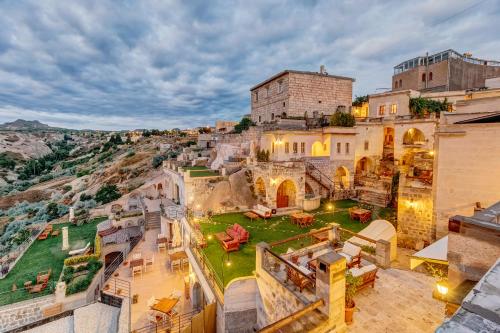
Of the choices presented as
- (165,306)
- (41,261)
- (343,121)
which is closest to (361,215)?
(343,121)

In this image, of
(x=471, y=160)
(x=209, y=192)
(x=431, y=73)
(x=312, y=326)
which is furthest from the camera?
(x=431, y=73)

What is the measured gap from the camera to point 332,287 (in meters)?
5.54

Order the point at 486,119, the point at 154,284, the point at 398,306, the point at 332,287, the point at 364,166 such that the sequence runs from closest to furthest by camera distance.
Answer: the point at 332,287 → the point at 398,306 → the point at 486,119 → the point at 154,284 → the point at 364,166

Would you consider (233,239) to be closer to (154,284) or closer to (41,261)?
(154,284)

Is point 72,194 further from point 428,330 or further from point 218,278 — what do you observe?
point 428,330

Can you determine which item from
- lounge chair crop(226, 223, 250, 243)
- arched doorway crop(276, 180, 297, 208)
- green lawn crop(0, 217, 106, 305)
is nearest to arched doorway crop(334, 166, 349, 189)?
arched doorway crop(276, 180, 297, 208)

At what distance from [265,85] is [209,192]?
21561mm

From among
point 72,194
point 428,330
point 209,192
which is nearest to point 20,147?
point 72,194

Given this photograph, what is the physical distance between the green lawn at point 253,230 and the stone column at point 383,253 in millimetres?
3773

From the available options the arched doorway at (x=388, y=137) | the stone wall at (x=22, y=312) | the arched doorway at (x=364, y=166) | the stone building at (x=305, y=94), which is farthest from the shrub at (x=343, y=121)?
the stone wall at (x=22, y=312)

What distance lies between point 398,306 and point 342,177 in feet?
66.0

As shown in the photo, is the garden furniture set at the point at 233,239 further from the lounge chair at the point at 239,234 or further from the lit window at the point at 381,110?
the lit window at the point at 381,110

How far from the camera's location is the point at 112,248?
21.9 metres

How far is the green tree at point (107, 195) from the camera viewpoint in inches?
1378
